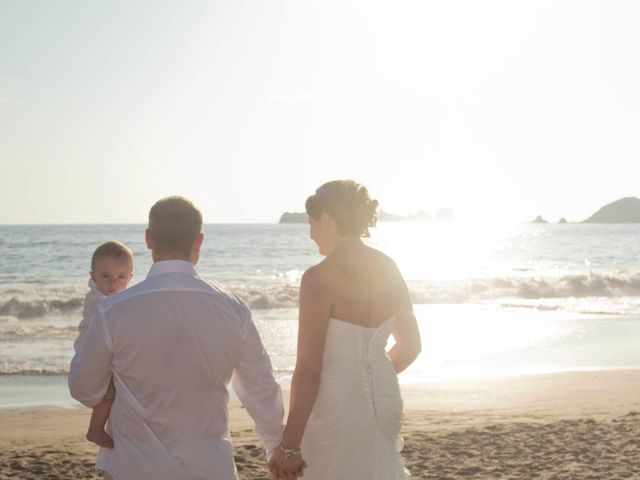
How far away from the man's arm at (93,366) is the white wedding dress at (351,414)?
94 centimetres

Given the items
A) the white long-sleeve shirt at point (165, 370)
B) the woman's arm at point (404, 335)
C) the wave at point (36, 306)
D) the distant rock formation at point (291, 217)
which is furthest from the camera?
the distant rock formation at point (291, 217)

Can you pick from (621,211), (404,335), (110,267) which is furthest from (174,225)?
(621,211)

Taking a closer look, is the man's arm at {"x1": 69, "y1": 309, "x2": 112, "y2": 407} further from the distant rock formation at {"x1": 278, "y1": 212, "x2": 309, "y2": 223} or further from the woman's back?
the distant rock formation at {"x1": 278, "y1": 212, "x2": 309, "y2": 223}

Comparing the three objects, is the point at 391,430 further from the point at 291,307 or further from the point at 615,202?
the point at 615,202

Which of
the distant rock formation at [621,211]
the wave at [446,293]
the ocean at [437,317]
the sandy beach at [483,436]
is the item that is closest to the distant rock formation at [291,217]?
the distant rock formation at [621,211]

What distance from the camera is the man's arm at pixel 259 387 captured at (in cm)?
303

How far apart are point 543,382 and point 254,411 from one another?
32.3 ft

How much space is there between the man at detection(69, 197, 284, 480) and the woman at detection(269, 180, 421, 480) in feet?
1.78

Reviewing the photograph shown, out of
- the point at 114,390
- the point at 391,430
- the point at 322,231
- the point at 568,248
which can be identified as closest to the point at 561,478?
the point at 391,430

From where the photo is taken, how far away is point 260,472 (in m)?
7.21

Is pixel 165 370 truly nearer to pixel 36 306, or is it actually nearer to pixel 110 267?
pixel 110 267

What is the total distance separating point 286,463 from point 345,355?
0.46m

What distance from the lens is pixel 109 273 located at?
3.59 m

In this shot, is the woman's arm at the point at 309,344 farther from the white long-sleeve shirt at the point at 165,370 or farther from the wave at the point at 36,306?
the wave at the point at 36,306
